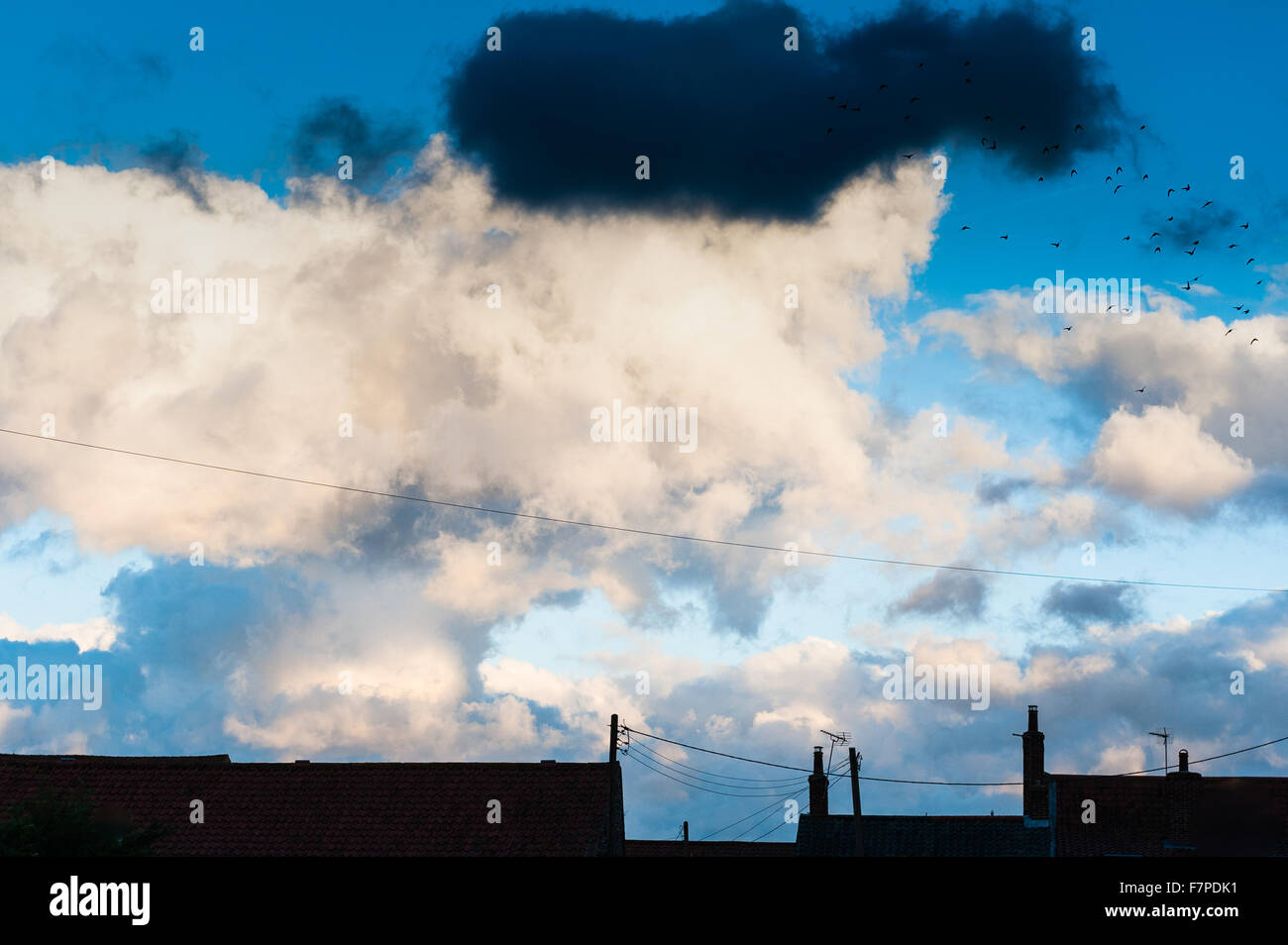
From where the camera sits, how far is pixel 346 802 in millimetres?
39094

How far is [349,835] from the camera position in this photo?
37.4 metres

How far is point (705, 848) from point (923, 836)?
55.1 ft

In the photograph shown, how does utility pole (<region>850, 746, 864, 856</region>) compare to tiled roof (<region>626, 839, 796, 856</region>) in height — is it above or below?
above

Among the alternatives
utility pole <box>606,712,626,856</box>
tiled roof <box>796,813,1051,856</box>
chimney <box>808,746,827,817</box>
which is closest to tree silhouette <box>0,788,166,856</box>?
utility pole <box>606,712,626,856</box>

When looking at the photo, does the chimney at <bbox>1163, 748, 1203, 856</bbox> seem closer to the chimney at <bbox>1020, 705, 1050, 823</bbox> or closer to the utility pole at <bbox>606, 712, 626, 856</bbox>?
the chimney at <bbox>1020, 705, 1050, 823</bbox>

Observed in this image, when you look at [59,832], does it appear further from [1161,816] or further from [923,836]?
[1161,816]

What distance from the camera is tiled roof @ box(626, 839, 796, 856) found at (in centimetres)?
6112

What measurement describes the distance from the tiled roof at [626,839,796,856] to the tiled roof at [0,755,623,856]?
21130 millimetres

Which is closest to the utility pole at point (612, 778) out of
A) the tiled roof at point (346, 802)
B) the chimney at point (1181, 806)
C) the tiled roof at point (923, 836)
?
the tiled roof at point (346, 802)

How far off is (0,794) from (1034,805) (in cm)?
3866
